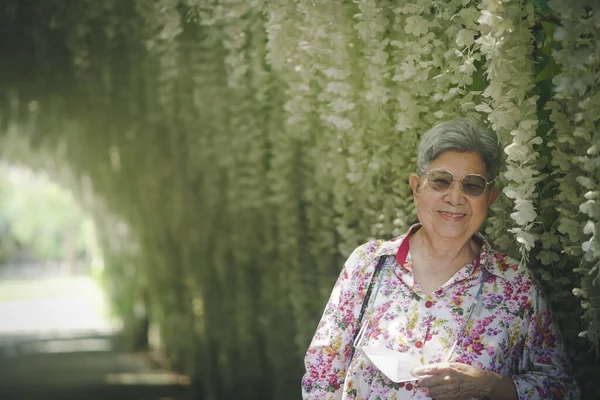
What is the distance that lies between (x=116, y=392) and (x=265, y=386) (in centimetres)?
247

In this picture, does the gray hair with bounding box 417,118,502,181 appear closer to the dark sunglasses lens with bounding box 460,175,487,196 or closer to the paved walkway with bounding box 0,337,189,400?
the dark sunglasses lens with bounding box 460,175,487,196

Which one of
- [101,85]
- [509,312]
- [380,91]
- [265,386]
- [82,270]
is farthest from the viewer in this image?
[82,270]

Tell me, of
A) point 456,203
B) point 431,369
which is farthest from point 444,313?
point 456,203

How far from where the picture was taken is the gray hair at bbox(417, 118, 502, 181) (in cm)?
192

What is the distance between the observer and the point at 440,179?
1.93m

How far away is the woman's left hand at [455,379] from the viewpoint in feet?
5.78

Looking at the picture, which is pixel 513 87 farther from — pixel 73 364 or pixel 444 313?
pixel 73 364

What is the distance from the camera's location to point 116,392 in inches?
259

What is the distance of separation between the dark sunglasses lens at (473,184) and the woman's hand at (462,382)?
1.38ft

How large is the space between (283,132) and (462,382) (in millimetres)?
2233

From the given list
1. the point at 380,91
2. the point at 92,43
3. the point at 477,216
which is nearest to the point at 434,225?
the point at 477,216

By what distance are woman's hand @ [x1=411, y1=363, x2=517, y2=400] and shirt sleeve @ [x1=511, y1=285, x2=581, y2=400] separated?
4 cm

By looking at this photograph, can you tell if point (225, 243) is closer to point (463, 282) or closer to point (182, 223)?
point (182, 223)

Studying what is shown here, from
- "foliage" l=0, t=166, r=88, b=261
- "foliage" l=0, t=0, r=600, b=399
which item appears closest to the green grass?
"foliage" l=0, t=166, r=88, b=261
